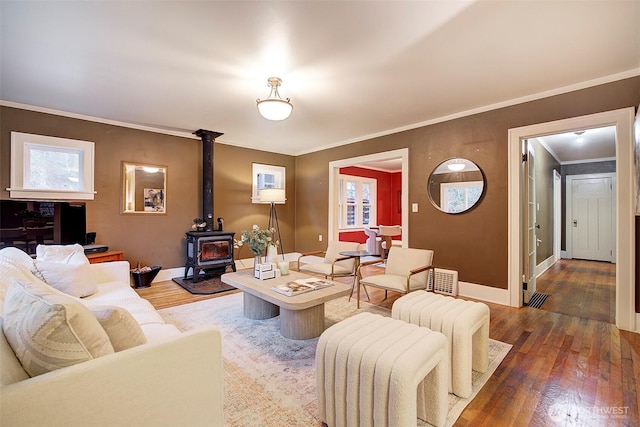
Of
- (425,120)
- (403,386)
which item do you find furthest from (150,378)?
(425,120)

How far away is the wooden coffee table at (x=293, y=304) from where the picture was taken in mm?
2352

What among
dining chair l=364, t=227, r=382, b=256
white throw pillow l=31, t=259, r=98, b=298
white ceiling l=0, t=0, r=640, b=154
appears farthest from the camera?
dining chair l=364, t=227, r=382, b=256

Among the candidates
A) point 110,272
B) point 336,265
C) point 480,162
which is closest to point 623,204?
point 480,162

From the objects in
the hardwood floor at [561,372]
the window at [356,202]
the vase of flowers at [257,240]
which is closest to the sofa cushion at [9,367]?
the hardwood floor at [561,372]

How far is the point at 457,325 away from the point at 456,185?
2652mm

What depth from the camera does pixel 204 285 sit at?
4402mm

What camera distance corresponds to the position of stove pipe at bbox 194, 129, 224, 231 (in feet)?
16.1

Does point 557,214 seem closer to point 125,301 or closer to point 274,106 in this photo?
point 274,106

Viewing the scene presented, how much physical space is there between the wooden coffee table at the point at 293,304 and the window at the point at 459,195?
223 cm

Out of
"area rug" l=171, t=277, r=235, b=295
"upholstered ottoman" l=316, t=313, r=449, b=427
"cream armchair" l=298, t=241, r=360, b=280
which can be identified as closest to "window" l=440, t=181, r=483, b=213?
"cream armchair" l=298, t=241, r=360, b=280

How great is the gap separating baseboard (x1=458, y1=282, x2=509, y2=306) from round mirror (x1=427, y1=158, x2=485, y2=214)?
1.03 m

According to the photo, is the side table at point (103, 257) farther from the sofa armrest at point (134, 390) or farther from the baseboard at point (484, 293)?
the baseboard at point (484, 293)

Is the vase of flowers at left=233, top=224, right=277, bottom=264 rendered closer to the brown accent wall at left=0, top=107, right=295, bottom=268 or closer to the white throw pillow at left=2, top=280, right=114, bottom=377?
the white throw pillow at left=2, top=280, right=114, bottom=377

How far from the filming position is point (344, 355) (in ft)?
4.63
